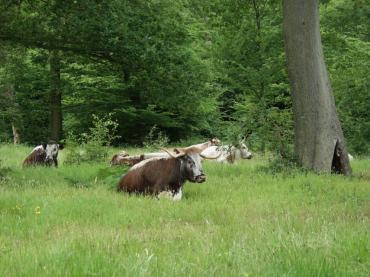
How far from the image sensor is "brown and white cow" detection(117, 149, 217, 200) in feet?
36.0

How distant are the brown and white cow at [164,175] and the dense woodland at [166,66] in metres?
2.74

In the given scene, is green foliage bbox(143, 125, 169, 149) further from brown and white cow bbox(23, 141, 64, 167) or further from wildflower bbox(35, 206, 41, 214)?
wildflower bbox(35, 206, 41, 214)

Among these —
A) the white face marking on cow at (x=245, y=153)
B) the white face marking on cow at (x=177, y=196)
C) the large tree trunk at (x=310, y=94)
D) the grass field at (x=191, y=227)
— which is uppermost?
the large tree trunk at (x=310, y=94)

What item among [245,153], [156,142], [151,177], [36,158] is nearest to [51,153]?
[36,158]

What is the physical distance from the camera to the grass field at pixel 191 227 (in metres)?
4.80

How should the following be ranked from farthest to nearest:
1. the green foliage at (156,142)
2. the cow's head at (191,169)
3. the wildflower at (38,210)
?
the green foliage at (156,142) → the cow's head at (191,169) → the wildflower at (38,210)

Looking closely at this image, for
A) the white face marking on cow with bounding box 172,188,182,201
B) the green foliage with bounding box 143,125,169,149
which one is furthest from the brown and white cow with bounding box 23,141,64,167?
the white face marking on cow with bounding box 172,188,182,201

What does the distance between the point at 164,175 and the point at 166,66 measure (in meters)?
3.29

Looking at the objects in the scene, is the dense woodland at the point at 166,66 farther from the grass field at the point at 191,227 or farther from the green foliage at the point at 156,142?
the grass field at the point at 191,227

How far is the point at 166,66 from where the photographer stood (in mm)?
13391

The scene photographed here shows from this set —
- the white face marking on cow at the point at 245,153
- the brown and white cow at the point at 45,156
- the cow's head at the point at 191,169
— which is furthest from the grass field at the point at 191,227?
the white face marking on cow at the point at 245,153

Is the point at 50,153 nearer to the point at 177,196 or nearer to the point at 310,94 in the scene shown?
the point at 177,196

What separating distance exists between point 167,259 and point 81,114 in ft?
81.3

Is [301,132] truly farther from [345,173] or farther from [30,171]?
[30,171]
